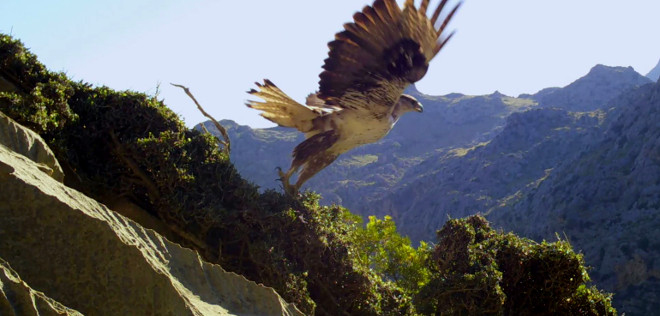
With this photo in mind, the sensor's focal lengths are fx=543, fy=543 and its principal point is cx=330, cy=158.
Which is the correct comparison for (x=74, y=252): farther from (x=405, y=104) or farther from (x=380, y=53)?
(x=405, y=104)

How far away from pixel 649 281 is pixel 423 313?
39.3 m

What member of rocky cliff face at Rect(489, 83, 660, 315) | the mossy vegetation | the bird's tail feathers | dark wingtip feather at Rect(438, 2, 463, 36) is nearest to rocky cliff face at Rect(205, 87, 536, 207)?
rocky cliff face at Rect(489, 83, 660, 315)

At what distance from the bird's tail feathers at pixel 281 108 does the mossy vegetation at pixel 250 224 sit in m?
1.38

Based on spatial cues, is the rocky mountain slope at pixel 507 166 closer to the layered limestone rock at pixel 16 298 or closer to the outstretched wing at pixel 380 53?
the outstretched wing at pixel 380 53

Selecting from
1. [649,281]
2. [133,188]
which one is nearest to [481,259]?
[133,188]

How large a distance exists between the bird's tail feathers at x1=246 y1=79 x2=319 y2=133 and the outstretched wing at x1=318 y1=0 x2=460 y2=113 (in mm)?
598

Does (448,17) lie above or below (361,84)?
above

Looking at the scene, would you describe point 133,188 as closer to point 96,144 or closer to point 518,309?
point 96,144

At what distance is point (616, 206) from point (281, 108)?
48.7m

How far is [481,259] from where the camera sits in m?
6.96

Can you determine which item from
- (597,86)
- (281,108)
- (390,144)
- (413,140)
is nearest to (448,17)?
(281,108)

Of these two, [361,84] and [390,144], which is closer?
[361,84]

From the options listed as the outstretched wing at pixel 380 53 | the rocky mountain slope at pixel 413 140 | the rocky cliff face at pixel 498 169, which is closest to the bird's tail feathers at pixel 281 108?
the outstretched wing at pixel 380 53

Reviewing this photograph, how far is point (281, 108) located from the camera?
799 cm
